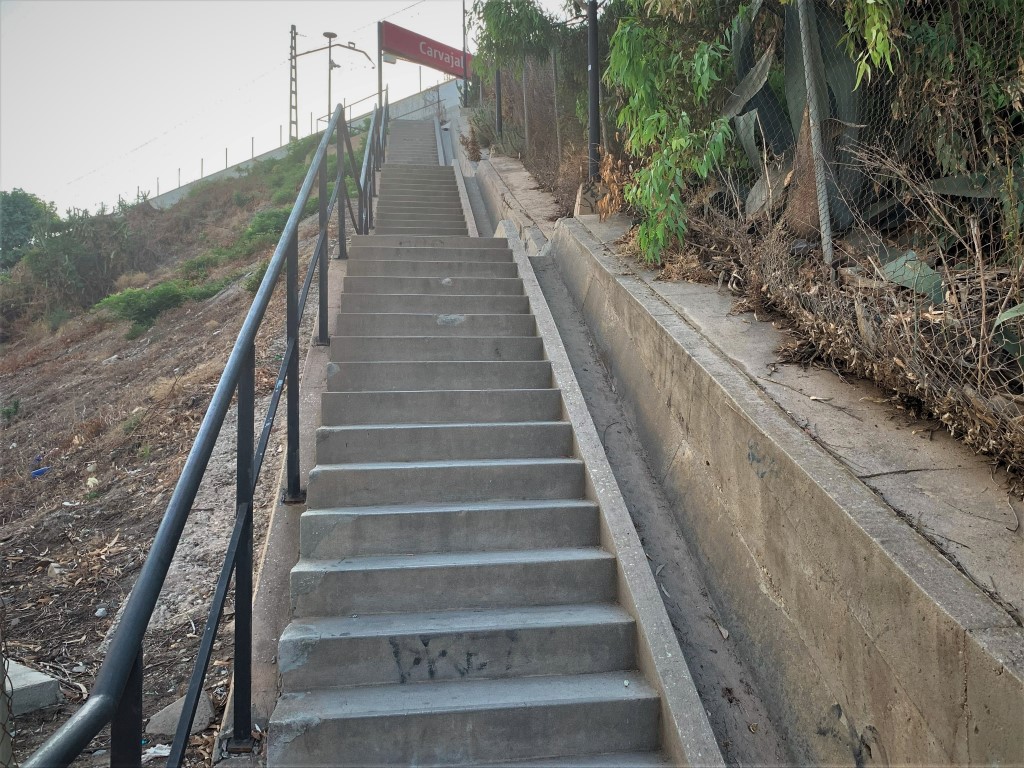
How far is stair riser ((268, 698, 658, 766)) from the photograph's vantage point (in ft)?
7.58

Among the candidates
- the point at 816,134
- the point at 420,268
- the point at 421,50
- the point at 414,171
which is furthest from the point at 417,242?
the point at 421,50

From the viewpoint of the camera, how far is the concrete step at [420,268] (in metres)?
5.39

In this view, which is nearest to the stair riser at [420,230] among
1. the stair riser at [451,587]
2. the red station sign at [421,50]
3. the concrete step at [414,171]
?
the concrete step at [414,171]

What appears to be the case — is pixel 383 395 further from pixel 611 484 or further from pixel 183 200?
pixel 183 200

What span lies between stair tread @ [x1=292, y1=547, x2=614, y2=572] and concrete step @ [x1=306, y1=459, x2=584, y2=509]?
1.00 ft

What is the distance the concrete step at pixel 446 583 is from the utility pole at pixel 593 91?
4.60m

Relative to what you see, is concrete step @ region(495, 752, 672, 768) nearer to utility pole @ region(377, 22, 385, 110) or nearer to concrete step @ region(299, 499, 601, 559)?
concrete step @ region(299, 499, 601, 559)

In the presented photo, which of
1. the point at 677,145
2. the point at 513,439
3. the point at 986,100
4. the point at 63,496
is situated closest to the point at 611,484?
the point at 513,439

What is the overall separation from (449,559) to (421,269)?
9.77ft

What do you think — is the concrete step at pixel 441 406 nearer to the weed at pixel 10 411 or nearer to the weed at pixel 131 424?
the weed at pixel 131 424

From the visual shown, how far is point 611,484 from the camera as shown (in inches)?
126

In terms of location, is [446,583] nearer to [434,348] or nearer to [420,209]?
[434,348]

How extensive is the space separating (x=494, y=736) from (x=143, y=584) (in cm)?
145

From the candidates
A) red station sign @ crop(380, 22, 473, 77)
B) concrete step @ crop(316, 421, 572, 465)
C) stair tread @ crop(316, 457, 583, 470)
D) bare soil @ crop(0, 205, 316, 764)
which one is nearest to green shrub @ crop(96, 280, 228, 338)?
bare soil @ crop(0, 205, 316, 764)
